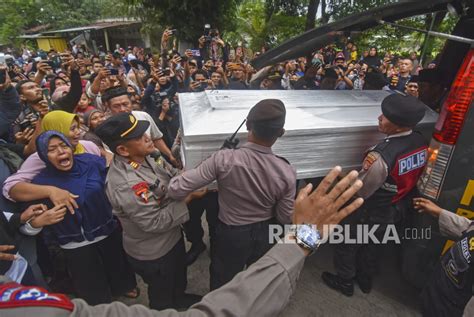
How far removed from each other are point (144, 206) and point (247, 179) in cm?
58

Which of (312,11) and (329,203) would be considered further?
(312,11)

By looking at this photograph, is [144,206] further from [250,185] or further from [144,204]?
[250,185]

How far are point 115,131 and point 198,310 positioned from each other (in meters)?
1.06

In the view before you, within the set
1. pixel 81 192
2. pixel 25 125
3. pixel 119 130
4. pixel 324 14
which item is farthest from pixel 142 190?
pixel 324 14

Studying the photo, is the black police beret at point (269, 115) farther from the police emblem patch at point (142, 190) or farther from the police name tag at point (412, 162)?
the police name tag at point (412, 162)

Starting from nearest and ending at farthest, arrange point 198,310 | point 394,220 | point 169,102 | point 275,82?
point 198,310 < point 394,220 < point 169,102 < point 275,82

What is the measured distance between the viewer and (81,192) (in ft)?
5.95

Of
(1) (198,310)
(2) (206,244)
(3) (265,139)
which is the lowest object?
(2) (206,244)

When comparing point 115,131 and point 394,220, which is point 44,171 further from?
point 394,220

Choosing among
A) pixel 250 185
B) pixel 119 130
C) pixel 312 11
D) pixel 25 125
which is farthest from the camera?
pixel 312 11

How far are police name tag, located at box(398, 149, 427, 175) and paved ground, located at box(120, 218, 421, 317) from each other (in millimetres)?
1118

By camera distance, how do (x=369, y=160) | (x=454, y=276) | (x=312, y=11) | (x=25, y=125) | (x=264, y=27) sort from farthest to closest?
(x=264, y=27) → (x=312, y=11) → (x=25, y=125) → (x=369, y=160) → (x=454, y=276)

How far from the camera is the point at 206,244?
294 centimetres

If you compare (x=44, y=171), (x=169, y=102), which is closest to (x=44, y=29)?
(x=169, y=102)
